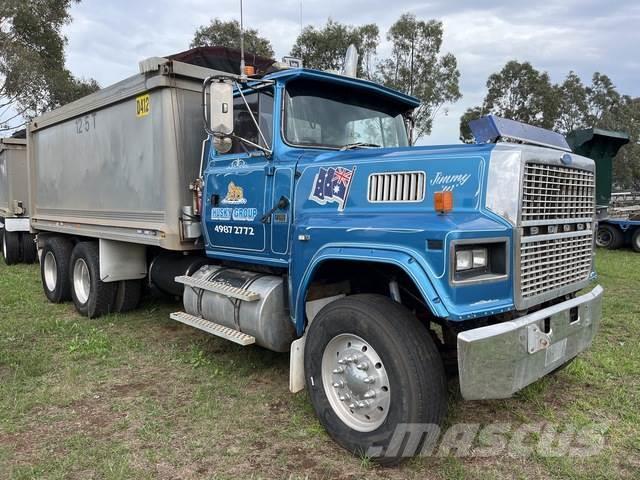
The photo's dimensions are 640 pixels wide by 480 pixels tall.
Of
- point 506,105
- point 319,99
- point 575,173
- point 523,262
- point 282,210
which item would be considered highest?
point 506,105

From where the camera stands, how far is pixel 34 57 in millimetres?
22406

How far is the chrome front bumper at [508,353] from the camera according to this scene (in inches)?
105

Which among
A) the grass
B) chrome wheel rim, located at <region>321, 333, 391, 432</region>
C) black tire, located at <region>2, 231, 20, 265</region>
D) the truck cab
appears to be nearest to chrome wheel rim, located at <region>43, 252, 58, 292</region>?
the grass

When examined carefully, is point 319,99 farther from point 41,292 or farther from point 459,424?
point 41,292

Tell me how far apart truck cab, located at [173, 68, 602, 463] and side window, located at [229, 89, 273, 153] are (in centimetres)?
2

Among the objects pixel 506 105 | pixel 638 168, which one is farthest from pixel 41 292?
pixel 638 168

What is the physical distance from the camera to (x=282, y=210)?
4.02 m

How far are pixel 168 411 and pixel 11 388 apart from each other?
1.48 meters

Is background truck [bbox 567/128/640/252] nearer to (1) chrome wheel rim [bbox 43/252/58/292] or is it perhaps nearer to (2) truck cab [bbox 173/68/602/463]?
(2) truck cab [bbox 173/68/602/463]

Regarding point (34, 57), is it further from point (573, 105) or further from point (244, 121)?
point (573, 105)

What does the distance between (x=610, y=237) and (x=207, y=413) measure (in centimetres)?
1382

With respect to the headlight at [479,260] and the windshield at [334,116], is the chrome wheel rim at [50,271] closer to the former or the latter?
the windshield at [334,116]

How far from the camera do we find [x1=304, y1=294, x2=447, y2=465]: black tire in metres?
2.87

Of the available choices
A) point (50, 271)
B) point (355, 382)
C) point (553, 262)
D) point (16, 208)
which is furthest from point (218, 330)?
point (16, 208)
